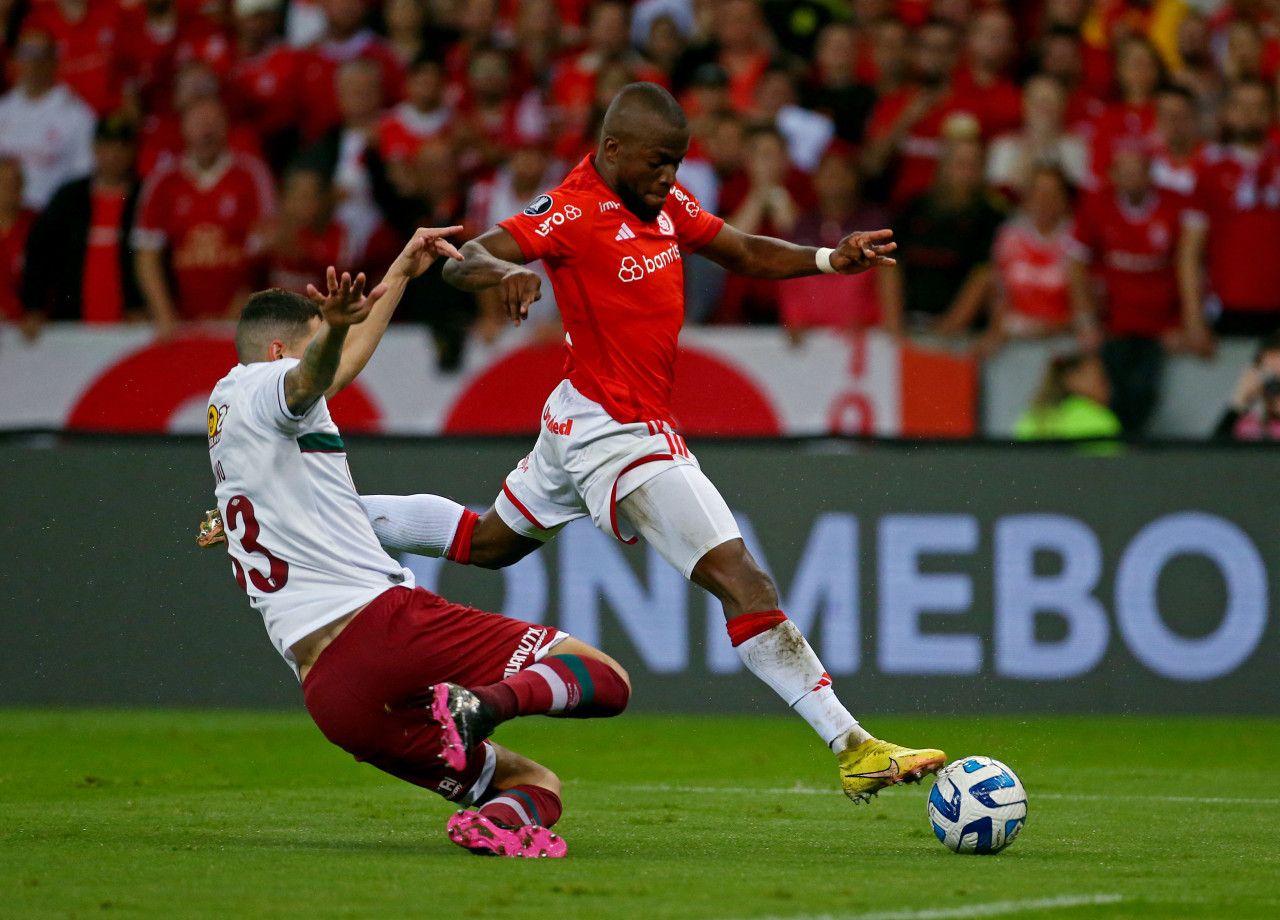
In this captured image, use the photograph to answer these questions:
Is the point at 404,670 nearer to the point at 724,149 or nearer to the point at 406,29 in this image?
the point at 724,149

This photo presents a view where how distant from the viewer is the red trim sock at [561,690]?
5598mm

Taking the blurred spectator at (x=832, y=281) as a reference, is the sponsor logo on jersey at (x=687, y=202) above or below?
above

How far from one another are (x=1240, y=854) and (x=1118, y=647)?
4.86 meters

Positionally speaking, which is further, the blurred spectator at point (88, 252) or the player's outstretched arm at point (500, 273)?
the blurred spectator at point (88, 252)

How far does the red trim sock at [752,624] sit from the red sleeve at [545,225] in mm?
1554

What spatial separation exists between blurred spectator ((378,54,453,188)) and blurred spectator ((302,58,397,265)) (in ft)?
0.39

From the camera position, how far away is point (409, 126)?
13531 millimetres

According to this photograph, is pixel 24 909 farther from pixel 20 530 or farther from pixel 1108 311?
pixel 1108 311

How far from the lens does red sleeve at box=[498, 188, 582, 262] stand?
261 inches

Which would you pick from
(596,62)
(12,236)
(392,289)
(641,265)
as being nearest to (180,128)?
(12,236)

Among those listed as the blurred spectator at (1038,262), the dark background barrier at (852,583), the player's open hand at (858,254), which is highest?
the player's open hand at (858,254)

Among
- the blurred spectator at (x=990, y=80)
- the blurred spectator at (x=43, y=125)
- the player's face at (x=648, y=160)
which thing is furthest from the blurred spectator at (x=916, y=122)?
the player's face at (x=648, y=160)

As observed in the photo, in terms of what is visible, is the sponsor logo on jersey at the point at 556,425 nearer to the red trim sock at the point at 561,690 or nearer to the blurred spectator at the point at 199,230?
the red trim sock at the point at 561,690

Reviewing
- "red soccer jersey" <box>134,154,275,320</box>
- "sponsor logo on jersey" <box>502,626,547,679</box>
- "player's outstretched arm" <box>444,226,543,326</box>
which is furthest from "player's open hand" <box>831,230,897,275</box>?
"red soccer jersey" <box>134,154,275,320</box>
